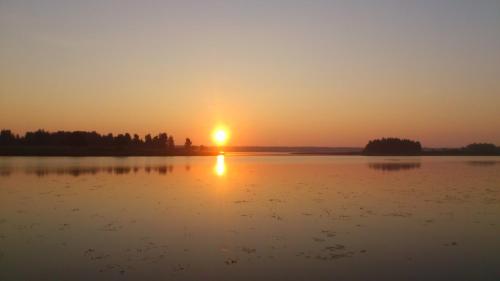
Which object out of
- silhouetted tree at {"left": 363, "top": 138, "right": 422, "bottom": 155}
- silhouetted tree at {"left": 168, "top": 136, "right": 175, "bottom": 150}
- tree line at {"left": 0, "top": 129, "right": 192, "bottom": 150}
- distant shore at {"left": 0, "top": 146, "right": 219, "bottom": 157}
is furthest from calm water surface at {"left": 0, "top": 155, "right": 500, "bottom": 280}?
silhouetted tree at {"left": 168, "top": 136, "right": 175, "bottom": 150}

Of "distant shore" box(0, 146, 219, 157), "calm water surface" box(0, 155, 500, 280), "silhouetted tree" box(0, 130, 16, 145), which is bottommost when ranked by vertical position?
"calm water surface" box(0, 155, 500, 280)

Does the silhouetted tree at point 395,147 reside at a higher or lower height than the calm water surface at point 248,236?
higher

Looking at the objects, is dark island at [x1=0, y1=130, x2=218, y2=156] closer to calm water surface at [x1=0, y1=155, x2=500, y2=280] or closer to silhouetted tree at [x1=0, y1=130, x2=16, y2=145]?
silhouetted tree at [x1=0, y1=130, x2=16, y2=145]

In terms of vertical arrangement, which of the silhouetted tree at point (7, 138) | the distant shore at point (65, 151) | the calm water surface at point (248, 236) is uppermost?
the silhouetted tree at point (7, 138)

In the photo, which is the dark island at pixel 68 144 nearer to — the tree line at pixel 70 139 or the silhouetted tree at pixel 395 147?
the tree line at pixel 70 139

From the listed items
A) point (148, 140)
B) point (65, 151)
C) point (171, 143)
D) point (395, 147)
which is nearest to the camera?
point (65, 151)

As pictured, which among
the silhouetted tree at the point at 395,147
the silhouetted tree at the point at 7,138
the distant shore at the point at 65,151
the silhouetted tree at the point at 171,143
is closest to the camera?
the distant shore at the point at 65,151

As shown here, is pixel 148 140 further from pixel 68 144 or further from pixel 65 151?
pixel 65 151

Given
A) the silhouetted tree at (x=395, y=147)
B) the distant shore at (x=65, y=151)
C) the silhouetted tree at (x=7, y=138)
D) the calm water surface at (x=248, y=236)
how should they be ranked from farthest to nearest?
the silhouetted tree at (x=395, y=147), the silhouetted tree at (x=7, y=138), the distant shore at (x=65, y=151), the calm water surface at (x=248, y=236)

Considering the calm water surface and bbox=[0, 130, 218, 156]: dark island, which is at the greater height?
bbox=[0, 130, 218, 156]: dark island

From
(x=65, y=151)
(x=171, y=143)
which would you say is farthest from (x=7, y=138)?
(x=171, y=143)

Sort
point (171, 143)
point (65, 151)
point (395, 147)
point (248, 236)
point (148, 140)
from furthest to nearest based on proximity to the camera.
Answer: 1. point (171, 143)
2. point (148, 140)
3. point (395, 147)
4. point (65, 151)
5. point (248, 236)

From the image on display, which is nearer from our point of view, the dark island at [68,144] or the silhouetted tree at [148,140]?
the dark island at [68,144]

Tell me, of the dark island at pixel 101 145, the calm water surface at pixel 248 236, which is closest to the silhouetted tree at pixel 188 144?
the dark island at pixel 101 145
